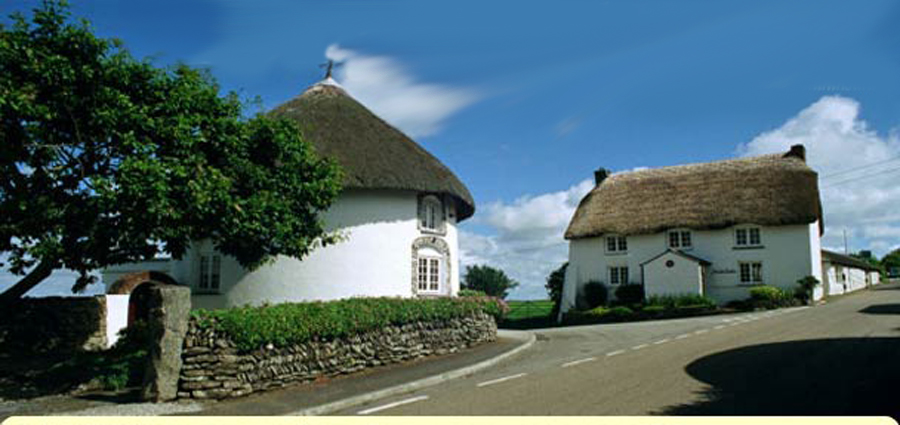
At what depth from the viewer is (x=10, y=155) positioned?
11.2 m

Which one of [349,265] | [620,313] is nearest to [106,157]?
[349,265]

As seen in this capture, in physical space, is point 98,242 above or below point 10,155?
below

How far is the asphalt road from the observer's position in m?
8.34

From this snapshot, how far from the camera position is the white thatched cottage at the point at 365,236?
1828 cm

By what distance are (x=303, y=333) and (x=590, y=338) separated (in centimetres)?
1066

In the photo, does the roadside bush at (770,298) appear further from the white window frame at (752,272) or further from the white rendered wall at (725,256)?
the white window frame at (752,272)

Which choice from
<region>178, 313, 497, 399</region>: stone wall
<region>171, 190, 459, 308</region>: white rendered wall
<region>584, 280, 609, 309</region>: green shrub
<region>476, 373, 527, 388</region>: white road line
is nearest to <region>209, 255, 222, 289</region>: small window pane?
<region>171, 190, 459, 308</region>: white rendered wall

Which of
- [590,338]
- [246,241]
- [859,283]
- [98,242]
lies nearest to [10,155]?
[98,242]

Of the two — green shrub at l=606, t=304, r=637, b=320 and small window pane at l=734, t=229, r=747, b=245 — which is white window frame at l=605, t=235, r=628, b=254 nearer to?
green shrub at l=606, t=304, r=637, b=320

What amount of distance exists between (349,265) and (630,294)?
20.5 meters

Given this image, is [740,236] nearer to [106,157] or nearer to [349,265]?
[349,265]

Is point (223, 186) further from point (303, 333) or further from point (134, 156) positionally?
point (303, 333)

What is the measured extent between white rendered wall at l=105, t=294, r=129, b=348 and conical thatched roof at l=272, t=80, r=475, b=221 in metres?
7.16


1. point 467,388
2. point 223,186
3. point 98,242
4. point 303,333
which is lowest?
point 467,388
